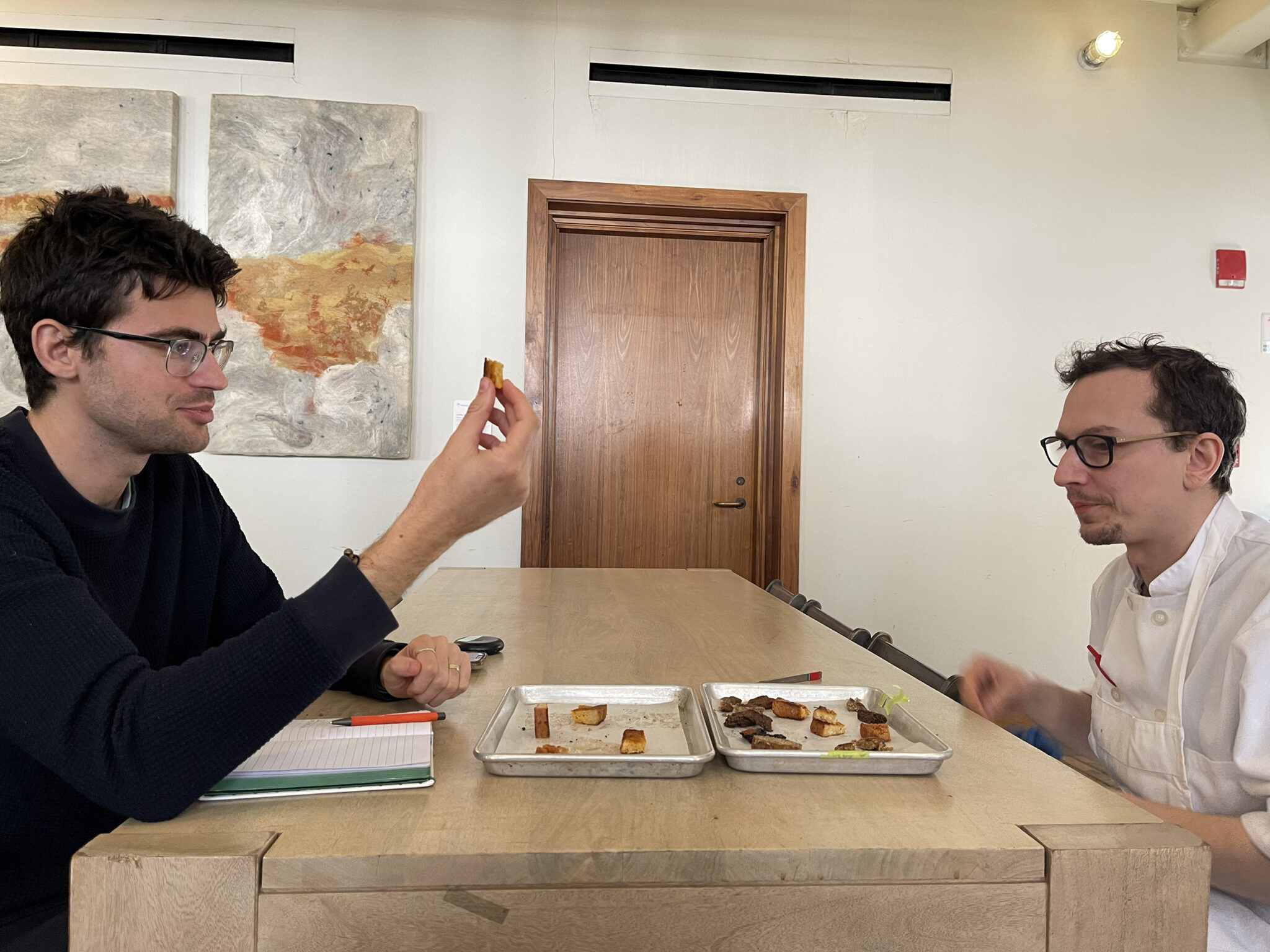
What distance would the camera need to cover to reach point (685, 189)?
368cm

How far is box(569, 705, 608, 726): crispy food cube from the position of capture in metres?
1.10

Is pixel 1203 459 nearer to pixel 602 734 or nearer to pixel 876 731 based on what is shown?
pixel 876 731

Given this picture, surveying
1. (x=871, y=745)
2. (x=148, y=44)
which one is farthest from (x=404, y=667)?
(x=148, y=44)

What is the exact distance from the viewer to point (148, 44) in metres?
3.54

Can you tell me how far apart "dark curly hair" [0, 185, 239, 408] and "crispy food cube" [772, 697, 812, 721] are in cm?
102

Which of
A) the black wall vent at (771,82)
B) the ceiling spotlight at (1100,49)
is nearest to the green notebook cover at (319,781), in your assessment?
the black wall vent at (771,82)

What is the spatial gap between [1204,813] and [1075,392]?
0.72 meters

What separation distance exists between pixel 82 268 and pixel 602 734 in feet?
3.09

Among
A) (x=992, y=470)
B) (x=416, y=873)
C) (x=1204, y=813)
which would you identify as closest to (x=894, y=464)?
(x=992, y=470)

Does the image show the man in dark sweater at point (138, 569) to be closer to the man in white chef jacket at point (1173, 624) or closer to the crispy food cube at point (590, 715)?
the crispy food cube at point (590, 715)

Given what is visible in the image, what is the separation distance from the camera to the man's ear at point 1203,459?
1.43m

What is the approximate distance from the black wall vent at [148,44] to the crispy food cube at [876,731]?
11.7 feet

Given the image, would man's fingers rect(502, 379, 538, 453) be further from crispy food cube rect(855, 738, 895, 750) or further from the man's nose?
the man's nose

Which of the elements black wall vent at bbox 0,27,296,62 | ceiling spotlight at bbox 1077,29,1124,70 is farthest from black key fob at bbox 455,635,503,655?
ceiling spotlight at bbox 1077,29,1124,70
